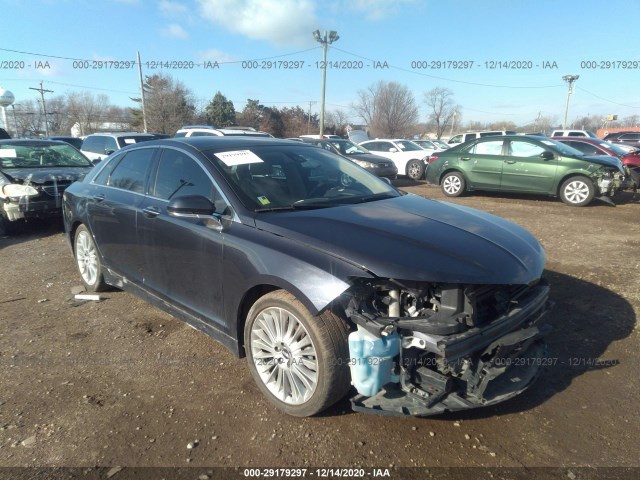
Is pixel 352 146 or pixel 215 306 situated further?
pixel 352 146

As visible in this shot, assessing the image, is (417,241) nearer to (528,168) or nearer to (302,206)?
(302,206)

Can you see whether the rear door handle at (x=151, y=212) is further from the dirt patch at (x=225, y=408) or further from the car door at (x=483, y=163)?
the car door at (x=483, y=163)

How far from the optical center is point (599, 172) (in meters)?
9.13

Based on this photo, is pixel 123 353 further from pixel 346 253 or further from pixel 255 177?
pixel 346 253

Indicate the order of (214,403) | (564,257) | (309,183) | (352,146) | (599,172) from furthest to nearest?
(352,146), (599,172), (564,257), (309,183), (214,403)

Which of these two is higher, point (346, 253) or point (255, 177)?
point (255, 177)

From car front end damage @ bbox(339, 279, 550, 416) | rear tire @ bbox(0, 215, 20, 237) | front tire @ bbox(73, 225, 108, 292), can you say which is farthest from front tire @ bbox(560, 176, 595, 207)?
rear tire @ bbox(0, 215, 20, 237)

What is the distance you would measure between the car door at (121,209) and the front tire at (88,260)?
0.24 meters

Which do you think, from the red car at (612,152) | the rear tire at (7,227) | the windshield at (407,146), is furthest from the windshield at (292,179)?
the windshield at (407,146)

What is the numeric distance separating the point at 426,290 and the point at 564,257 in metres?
4.23

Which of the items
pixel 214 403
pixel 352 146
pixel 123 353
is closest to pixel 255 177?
pixel 214 403

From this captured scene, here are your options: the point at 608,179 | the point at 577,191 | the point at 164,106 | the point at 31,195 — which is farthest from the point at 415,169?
the point at 164,106

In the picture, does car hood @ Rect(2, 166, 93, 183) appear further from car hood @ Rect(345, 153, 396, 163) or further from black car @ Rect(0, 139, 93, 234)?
car hood @ Rect(345, 153, 396, 163)

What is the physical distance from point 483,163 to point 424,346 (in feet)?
31.3
